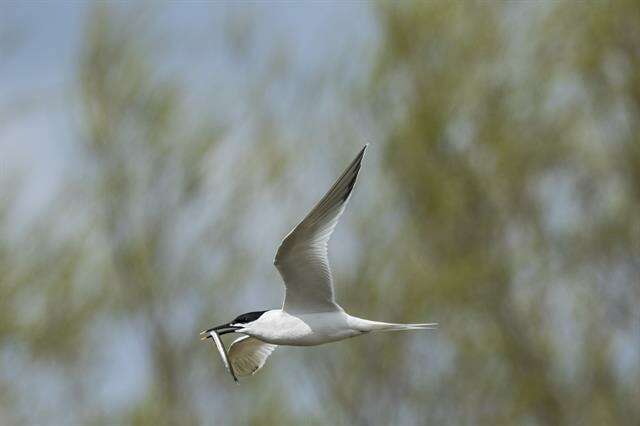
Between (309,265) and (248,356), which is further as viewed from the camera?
(248,356)

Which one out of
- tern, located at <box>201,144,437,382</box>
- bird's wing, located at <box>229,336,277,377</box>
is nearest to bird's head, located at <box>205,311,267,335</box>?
tern, located at <box>201,144,437,382</box>

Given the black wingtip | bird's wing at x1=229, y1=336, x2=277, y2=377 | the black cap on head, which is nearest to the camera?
the black wingtip

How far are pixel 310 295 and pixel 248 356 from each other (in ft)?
2.47

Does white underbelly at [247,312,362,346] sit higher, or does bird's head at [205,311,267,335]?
bird's head at [205,311,267,335]

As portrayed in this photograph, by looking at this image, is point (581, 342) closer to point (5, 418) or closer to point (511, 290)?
point (511, 290)

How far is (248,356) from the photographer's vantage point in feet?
16.1

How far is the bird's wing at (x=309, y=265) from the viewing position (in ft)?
13.7

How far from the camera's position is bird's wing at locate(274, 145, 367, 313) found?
4.17 m

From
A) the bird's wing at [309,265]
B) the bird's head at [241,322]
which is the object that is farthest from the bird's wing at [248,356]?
the bird's wing at [309,265]

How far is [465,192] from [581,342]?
1.52 meters

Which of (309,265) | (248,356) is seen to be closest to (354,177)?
(309,265)

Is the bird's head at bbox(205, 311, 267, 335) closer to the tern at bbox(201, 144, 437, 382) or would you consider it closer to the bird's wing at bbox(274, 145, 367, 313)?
the tern at bbox(201, 144, 437, 382)

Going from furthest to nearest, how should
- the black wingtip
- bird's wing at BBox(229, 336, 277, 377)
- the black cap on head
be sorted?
bird's wing at BBox(229, 336, 277, 377)
the black cap on head
the black wingtip

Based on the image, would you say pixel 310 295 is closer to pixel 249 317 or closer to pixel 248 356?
pixel 249 317
